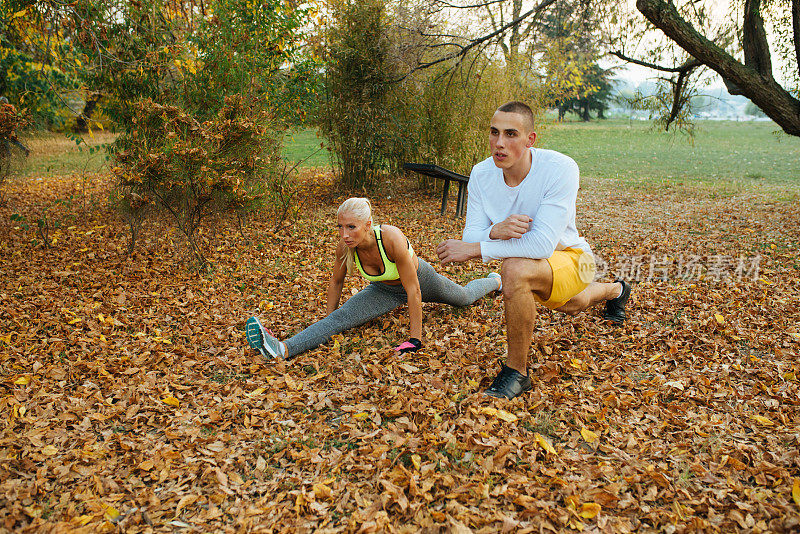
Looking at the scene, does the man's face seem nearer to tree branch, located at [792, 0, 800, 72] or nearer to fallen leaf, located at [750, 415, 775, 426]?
fallen leaf, located at [750, 415, 775, 426]

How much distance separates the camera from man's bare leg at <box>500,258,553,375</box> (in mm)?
3223

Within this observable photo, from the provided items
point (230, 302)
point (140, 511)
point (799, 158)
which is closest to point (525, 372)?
point (140, 511)

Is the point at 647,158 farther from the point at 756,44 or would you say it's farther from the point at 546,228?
the point at 546,228

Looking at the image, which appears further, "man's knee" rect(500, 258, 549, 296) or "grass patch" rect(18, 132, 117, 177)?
"grass patch" rect(18, 132, 117, 177)

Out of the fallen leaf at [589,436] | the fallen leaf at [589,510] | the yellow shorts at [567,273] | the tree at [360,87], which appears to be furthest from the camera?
the tree at [360,87]

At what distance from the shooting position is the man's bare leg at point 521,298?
3.22m

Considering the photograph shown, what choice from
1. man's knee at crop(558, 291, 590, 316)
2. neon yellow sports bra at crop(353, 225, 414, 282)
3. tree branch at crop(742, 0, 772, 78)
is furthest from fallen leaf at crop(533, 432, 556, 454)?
tree branch at crop(742, 0, 772, 78)

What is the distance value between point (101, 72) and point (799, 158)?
19016mm

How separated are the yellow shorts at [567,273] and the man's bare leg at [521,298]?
84mm

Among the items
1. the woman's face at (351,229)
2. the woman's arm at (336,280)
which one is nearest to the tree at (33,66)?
the woman's arm at (336,280)

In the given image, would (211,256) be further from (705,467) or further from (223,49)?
(705,467)

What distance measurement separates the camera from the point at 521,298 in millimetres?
3219

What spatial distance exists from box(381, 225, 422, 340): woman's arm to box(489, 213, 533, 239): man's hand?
0.73 meters

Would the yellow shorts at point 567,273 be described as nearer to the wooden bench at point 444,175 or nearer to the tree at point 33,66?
the wooden bench at point 444,175
